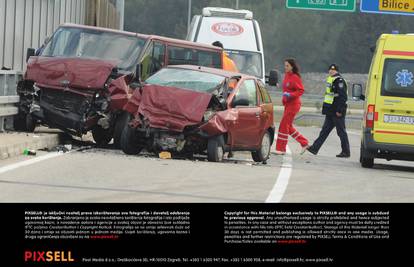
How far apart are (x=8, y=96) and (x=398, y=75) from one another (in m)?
6.73

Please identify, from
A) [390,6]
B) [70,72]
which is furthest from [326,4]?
[70,72]

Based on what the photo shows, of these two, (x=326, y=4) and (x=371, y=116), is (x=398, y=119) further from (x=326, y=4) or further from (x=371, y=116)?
(x=326, y=4)

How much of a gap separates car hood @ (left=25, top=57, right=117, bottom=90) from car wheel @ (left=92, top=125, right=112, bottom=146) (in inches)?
46.3

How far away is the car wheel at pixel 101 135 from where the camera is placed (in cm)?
1912

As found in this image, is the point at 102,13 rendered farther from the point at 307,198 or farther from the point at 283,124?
the point at 307,198

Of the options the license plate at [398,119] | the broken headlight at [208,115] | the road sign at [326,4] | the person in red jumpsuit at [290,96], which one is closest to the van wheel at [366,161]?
the license plate at [398,119]

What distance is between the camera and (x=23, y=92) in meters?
18.7

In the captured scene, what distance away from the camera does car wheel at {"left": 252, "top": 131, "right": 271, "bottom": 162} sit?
1902 cm

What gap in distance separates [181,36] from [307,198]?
102 metres

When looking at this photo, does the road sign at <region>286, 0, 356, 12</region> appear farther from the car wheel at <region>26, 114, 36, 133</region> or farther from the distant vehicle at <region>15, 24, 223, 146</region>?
the car wheel at <region>26, 114, 36, 133</region>

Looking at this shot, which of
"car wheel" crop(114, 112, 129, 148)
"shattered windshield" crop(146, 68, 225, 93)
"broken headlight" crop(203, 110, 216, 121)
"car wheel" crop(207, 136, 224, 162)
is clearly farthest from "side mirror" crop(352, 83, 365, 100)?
"car wheel" crop(114, 112, 129, 148)

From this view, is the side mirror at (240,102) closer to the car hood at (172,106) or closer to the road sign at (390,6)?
the car hood at (172,106)

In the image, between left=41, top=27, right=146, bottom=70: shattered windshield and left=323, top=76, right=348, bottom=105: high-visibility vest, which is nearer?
left=41, top=27, right=146, bottom=70: shattered windshield

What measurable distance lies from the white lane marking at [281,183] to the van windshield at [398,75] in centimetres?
221
